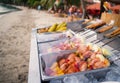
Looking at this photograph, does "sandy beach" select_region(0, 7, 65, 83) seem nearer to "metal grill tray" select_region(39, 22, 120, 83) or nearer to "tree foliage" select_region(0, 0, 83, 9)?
"metal grill tray" select_region(39, 22, 120, 83)

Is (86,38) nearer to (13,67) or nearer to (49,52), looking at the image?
(49,52)

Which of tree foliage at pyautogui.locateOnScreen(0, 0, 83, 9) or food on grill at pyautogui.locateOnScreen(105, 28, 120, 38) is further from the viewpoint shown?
tree foliage at pyautogui.locateOnScreen(0, 0, 83, 9)

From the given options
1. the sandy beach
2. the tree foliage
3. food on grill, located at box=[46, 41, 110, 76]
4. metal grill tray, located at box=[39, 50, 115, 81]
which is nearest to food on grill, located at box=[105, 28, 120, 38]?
food on grill, located at box=[46, 41, 110, 76]

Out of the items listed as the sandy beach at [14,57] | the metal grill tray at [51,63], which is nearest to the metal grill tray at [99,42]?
the metal grill tray at [51,63]

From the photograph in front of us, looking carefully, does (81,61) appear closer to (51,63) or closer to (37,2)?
(51,63)

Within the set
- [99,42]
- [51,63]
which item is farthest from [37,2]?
[51,63]

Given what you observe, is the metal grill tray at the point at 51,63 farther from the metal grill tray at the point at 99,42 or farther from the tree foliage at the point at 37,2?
the tree foliage at the point at 37,2

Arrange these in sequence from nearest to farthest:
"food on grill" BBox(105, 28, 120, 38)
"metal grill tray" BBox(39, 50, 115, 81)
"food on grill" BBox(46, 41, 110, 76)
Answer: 1. "metal grill tray" BBox(39, 50, 115, 81)
2. "food on grill" BBox(46, 41, 110, 76)
3. "food on grill" BBox(105, 28, 120, 38)

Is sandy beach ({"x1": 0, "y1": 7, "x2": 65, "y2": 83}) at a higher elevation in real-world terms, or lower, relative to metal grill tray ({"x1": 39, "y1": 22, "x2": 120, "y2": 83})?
lower

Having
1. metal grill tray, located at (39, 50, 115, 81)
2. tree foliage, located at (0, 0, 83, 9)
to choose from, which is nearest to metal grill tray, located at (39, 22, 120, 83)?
metal grill tray, located at (39, 50, 115, 81)

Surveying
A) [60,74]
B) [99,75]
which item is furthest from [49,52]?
[99,75]

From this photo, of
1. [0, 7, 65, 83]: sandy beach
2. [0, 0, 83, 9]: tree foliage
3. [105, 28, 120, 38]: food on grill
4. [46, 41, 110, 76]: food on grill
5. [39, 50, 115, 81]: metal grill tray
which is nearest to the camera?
[39, 50, 115, 81]: metal grill tray

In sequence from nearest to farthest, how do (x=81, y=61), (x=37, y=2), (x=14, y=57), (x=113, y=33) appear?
(x=81, y=61)
(x=113, y=33)
(x=14, y=57)
(x=37, y=2)

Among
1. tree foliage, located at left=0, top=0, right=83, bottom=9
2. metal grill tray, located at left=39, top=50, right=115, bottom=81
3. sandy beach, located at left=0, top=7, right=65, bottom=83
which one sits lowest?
tree foliage, located at left=0, top=0, right=83, bottom=9
